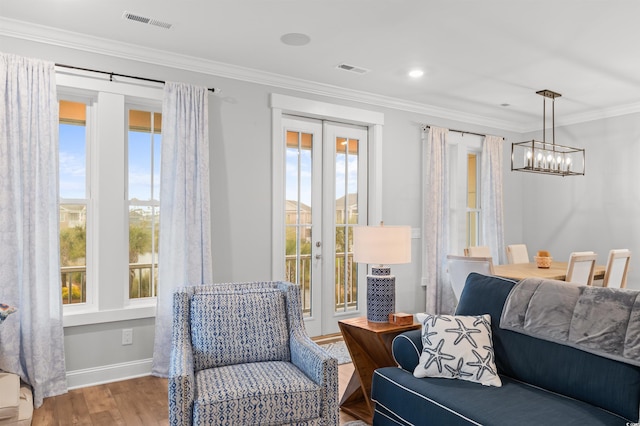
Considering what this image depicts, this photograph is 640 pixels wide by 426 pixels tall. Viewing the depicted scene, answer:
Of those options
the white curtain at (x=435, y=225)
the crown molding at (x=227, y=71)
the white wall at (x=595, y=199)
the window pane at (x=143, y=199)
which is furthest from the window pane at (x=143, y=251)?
the white wall at (x=595, y=199)

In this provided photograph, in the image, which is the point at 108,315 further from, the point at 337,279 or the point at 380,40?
the point at 380,40

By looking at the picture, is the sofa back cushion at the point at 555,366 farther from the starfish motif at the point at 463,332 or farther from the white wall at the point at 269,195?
the white wall at the point at 269,195

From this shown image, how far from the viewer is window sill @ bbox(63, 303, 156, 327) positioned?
3.49 metres

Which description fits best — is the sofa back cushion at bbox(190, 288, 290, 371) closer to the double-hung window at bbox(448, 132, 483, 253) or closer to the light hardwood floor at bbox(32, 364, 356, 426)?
the light hardwood floor at bbox(32, 364, 356, 426)

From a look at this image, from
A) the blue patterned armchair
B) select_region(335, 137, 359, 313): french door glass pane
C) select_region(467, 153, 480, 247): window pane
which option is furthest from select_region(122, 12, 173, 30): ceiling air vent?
select_region(467, 153, 480, 247): window pane

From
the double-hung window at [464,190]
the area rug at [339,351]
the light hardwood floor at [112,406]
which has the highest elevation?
the double-hung window at [464,190]

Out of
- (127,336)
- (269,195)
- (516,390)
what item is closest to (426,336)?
(516,390)

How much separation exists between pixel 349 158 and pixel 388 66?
1271 millimetres

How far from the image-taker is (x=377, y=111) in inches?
205

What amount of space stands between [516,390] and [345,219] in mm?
3080

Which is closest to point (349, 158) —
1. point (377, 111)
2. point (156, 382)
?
point (377, 111)

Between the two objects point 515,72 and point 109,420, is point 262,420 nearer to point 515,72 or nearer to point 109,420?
point 109,420

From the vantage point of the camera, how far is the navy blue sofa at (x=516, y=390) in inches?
77.6

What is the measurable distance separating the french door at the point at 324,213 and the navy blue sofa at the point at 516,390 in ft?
7.52
